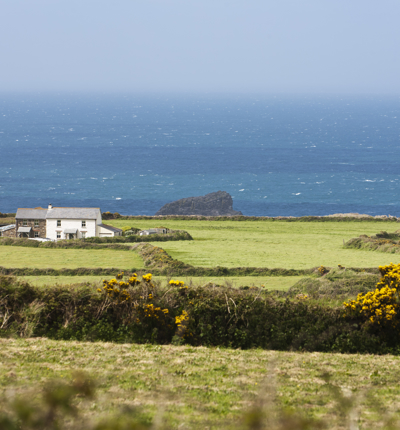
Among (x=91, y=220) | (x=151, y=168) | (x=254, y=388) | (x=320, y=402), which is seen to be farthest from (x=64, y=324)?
(x=151, y=168)

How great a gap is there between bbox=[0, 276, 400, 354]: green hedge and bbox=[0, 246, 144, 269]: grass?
2145 centimetres

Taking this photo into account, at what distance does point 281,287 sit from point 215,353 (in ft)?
53.8

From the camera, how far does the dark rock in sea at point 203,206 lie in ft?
295

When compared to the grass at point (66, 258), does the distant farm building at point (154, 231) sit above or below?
above

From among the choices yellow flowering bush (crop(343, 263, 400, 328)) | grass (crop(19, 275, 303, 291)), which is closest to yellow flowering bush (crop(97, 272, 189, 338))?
yellow flowering bush (crop(343, 263, 400, 328))

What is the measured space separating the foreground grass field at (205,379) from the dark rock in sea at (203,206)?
7423 centimetres

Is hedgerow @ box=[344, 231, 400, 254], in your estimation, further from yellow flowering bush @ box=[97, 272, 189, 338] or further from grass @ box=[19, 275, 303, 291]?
yellow flowering bush @ box=[97, 272, 189, 338]

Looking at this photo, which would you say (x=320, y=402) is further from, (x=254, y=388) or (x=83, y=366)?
(x=83, y=366)

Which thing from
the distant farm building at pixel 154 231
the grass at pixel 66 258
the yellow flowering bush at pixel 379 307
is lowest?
the grass at pixel 66 258

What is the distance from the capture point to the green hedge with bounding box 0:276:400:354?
16406 millimetres

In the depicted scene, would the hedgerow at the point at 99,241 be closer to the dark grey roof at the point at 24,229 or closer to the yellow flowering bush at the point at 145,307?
the dark grey roof at the point at 24,229

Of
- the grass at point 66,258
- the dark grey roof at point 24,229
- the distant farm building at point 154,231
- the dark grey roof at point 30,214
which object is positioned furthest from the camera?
the dark grey roof at point 30,214

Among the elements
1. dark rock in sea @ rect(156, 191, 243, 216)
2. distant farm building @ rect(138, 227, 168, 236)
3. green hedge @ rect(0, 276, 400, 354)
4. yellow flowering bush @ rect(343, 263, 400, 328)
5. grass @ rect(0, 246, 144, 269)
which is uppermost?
yellow flowering bush @ rect(343, 263, 400, 328)

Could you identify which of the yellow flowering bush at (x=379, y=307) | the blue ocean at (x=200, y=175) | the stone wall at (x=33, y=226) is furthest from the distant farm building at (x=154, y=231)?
the blue ocean at (x=200, y=175)
